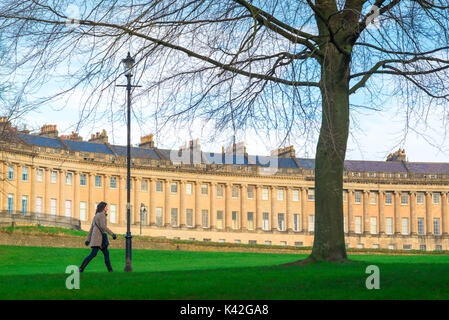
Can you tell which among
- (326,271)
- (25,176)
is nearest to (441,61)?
(326,271)

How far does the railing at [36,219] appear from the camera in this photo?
60.2 meters

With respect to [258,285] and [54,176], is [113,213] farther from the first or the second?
[258,285]

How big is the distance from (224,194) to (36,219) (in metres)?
35.2

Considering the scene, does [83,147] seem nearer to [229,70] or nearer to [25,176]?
[25,176]

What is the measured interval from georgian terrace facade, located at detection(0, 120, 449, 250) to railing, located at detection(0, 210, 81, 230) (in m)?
6.15

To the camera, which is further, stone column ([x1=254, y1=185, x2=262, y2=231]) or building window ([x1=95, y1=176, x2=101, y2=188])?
stone column ([x1=254, y1=185, x2=262, y2=231])

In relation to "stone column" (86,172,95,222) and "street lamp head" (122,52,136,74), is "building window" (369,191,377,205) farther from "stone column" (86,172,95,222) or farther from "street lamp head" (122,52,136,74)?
"street lamp head" (122,52,136,74)

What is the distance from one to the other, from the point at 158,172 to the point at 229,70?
241 ft

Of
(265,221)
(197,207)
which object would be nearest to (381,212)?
(265,221)

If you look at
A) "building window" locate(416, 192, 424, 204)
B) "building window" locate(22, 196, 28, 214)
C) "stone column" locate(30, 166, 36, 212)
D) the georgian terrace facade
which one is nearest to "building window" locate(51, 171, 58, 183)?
the georgian terrace facade

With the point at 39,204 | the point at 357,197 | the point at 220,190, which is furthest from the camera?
the point at 357,197

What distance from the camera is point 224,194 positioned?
94.2 m

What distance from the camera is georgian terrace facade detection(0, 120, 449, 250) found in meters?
78.5
